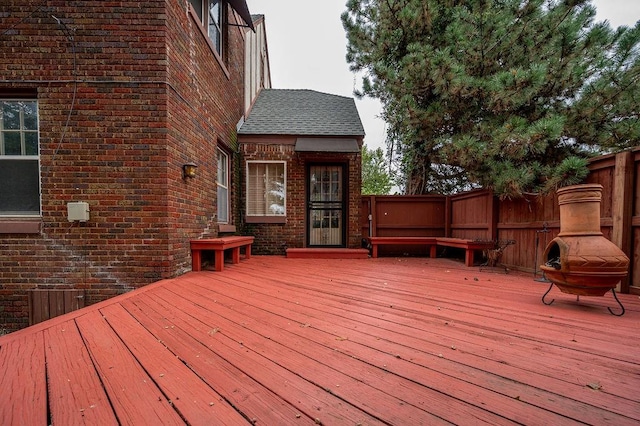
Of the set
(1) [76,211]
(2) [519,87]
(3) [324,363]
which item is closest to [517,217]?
(2) [519,87]

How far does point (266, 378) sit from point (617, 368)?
1.82m

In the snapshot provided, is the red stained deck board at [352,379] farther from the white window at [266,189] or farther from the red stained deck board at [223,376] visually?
the white window at [266,189]

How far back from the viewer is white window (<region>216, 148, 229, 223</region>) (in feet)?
18.2

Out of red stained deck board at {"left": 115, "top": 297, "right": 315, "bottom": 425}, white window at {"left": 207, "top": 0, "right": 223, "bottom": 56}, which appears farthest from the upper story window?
red stained deck board at {"left": 115, "top": 297, "right": 315, "bottom": 425}

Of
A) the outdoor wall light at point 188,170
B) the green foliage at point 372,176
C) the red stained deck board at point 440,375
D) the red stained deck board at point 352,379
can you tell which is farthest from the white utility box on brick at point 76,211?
the green foliage at point 372,176

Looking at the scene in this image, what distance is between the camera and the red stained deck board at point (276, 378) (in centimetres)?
109

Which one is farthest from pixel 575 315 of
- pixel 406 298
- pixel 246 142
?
pixel 246 142

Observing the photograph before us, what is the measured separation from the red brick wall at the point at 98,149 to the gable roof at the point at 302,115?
3.02m

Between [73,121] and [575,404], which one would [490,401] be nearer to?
[575,404]

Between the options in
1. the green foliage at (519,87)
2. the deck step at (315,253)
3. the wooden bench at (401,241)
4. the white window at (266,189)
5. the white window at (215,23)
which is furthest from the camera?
the white window at (266,189)

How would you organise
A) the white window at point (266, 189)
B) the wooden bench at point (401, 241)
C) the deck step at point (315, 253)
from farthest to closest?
the white window at point (266, 189)
the wooden bench at point (401, 241)
the deck step at point (315, 253)

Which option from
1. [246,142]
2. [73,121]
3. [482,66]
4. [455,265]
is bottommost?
[455,265]

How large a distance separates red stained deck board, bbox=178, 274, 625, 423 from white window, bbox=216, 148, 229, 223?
12.8 ft

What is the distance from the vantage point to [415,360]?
153 centimetres
